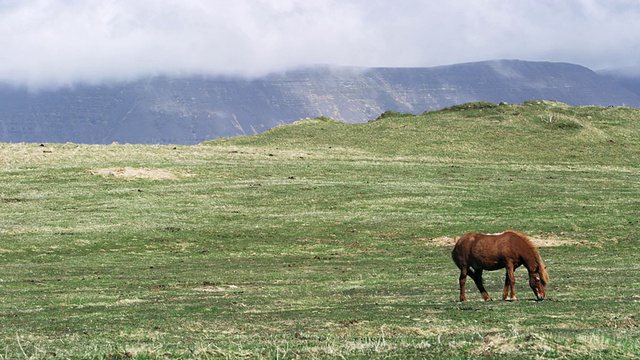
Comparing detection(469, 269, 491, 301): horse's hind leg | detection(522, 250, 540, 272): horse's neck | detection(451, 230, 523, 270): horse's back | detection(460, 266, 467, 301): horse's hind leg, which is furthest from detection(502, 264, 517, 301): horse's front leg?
detection(460, 266, 467, 301): horse's hind leg

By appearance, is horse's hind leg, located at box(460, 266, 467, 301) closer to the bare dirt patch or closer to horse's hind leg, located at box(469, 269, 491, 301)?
horse's hind leg, located at box(469, 269, 491, 301)

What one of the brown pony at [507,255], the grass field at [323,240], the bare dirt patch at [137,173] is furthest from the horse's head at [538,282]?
the bare dirt patch at [137,173]

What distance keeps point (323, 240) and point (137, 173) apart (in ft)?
89.4

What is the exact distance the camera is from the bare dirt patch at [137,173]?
222 feet

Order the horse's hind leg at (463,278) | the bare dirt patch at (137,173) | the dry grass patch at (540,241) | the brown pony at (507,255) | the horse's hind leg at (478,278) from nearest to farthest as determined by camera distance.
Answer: the brown pony at (507,255) < the horse's hind leg at (463,278) < the horse's hind leg at (478,278) < the dry grass patch at (540,241) < the bare dirt patch at (137,173)

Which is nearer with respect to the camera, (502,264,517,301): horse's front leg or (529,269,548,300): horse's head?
(529,269,548,300): horse's head

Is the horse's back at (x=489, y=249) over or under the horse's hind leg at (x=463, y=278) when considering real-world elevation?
over

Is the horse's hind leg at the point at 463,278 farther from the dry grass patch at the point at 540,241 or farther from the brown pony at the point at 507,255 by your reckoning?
the dry grass patch at the point at 540,241

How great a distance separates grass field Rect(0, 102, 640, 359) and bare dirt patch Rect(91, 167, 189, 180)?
20 centimetres

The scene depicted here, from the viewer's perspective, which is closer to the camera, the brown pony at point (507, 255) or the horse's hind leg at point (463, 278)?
the brown pony at point (507, 255)

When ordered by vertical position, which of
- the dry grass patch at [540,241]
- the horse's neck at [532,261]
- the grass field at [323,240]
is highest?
the horse's neck at [532,261]

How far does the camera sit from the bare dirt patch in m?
67.8

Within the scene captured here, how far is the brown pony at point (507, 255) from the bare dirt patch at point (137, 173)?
47245 mm

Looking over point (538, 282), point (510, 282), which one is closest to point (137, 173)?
point (510, 282)
